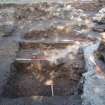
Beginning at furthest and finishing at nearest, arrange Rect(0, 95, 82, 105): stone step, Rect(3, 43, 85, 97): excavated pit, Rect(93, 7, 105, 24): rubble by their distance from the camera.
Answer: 1. Rect(93, 7, 105, 24): rubble
2. Rect(3, 43, 85, 97): excavated pit
3. Rect(0, 95, 82, 105): stone step

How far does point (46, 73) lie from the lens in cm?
595

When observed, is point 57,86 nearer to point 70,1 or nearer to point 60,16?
point 60,16

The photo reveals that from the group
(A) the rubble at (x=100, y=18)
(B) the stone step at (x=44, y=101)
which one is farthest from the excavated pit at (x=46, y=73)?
(A) the rubble at (x=100, y=18)

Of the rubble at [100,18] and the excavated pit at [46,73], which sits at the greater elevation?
the rubble at [100,18]

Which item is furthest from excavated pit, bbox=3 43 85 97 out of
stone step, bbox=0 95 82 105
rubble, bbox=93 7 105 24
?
rubble, bbox=93 7 105 24

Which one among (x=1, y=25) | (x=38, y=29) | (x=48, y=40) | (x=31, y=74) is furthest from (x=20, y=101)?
(x=1, y=25)

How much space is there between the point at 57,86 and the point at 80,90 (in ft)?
2.39

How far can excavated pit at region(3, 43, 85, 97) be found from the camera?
536 cm

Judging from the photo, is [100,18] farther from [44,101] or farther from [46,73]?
[44,101]

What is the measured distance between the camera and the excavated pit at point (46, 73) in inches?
211

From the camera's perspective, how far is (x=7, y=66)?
5.73 meters

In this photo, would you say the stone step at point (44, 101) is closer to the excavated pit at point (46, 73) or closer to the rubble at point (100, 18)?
the excavated pit at point (46, 73)

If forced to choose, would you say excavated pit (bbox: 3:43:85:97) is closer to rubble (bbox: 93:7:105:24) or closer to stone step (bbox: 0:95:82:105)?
stone step (bbox: 0:95:82:105)

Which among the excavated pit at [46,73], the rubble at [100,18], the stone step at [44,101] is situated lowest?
the excavated pit at [46,73]
